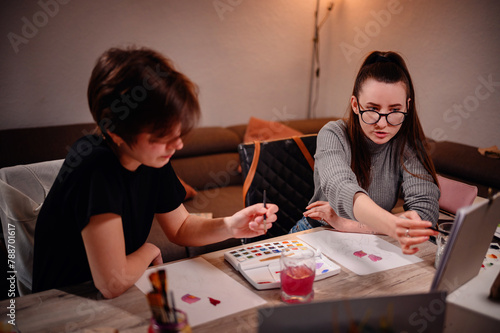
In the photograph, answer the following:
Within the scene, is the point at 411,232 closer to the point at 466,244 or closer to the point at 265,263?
the point at 466,244

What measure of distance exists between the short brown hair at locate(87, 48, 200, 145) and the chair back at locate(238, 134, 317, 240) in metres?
0.90

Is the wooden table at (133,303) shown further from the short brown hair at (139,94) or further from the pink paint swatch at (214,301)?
the short brown hair at (139,94)

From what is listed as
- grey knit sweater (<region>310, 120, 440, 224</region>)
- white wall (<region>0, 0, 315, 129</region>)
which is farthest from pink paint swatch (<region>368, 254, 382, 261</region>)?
white wall (<region>0, 0, 315, 129</region>)

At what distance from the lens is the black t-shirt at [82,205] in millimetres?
1019

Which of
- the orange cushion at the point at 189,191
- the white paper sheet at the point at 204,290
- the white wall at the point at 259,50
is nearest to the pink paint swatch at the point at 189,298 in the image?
the white paper sheet at the point at 204,290

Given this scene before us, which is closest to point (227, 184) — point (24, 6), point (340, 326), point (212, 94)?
point (212, 94)

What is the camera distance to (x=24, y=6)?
2627 mm

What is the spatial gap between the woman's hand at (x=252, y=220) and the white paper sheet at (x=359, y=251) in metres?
0.22

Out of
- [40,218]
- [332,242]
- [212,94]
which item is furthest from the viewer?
[212,94]

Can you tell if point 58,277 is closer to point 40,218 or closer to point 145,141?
point 40,218

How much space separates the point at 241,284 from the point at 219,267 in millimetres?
118

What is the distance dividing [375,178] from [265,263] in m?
0.72

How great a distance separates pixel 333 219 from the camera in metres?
1.45

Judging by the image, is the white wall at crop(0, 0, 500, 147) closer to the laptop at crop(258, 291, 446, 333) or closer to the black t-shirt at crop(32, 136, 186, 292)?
the black t-shirt at crop(32, 136, 186, 292)
